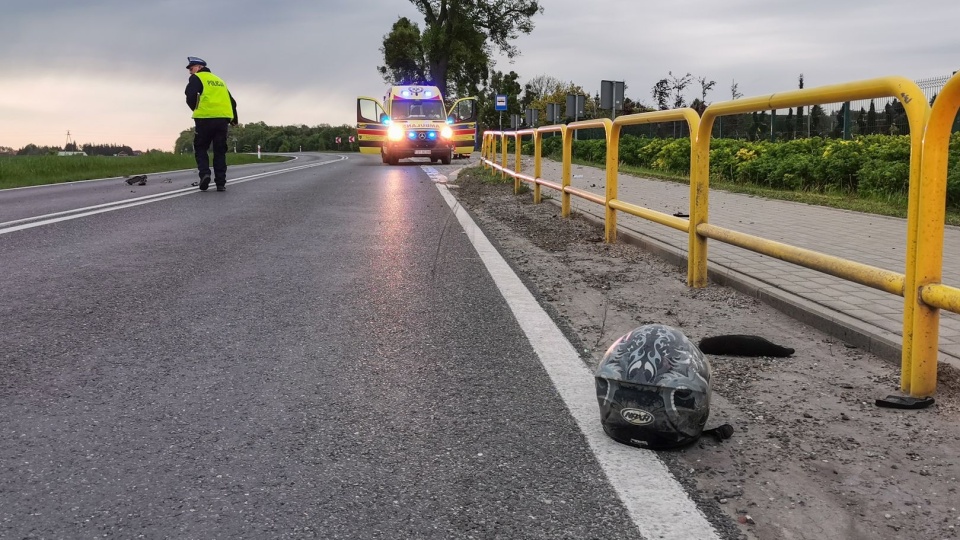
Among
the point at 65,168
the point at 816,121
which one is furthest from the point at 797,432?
the point at 65,168

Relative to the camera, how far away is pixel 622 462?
2.88 m

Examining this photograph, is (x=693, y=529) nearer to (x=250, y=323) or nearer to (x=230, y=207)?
(x=250, y=323)

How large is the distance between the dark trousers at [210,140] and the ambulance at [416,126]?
16.3m

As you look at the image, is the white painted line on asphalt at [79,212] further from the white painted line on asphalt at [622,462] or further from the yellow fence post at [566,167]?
the white painted line on asphalt at [622,462]

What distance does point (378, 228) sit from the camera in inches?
384

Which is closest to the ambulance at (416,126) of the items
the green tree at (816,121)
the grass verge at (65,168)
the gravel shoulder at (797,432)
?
the grass verge at (65,168)

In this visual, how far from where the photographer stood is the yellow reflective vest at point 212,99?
14.6 m

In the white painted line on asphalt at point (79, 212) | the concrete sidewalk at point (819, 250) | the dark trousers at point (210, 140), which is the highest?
the dark trousers at point (210, 140)

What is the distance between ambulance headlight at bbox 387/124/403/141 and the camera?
31438 millimetres

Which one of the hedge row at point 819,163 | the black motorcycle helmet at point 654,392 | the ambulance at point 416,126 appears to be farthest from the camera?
the ambulance at point 416,126

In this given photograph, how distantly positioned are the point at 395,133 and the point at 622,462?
2934 cm

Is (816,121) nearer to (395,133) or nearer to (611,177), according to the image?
(611,177)

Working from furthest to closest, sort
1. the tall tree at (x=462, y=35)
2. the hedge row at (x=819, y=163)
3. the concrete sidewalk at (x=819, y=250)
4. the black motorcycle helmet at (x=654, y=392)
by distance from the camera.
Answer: the tall tree at (x=462, y=35), the hedge row at (x=819, y=163), the concrete sidewalk at (x=819, y=250), the black motorcycle helmet at (x=654, y=392)

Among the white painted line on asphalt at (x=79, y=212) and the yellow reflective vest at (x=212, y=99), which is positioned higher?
the yellow reflective vest at (x=212, y=99)
